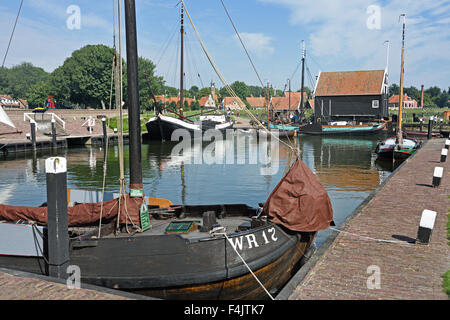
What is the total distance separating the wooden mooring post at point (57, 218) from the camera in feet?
20.9

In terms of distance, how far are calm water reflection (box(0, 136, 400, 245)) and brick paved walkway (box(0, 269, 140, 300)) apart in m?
8.01

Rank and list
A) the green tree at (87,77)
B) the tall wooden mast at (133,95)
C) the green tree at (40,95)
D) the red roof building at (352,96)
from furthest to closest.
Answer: the green tree at (40,95), the green tree at (87,77), the red roof building at (352,96), the tall wooden mast at (133,95)

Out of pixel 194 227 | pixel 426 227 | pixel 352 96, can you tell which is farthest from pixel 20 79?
pixel 426 227

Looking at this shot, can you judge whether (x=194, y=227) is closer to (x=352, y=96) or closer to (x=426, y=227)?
(x=426, y=227)

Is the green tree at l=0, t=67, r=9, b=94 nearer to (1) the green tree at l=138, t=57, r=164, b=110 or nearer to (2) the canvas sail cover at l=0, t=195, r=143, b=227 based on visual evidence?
(1) the green tree at l=138, t=57, r=164, b=110

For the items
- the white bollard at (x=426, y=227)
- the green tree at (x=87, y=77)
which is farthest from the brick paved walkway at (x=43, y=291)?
the green tree at (x=87, y=77)

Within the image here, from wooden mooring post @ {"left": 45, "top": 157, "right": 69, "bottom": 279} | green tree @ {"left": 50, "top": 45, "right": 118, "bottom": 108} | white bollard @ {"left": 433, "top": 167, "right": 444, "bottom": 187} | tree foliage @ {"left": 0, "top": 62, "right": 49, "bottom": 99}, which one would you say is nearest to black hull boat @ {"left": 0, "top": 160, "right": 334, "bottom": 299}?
wooden mooring post @ {"left": 45, "top": 157, "right": 69, "bottom": 279}

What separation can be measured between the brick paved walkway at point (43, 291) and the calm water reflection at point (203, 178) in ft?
26.3

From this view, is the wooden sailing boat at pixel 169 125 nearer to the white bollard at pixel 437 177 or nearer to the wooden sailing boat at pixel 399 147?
the wooden sailing boat at pixel 399 147

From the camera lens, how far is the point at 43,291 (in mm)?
6043

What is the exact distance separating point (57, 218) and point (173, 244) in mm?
2127

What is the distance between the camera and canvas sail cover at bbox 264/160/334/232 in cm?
802
